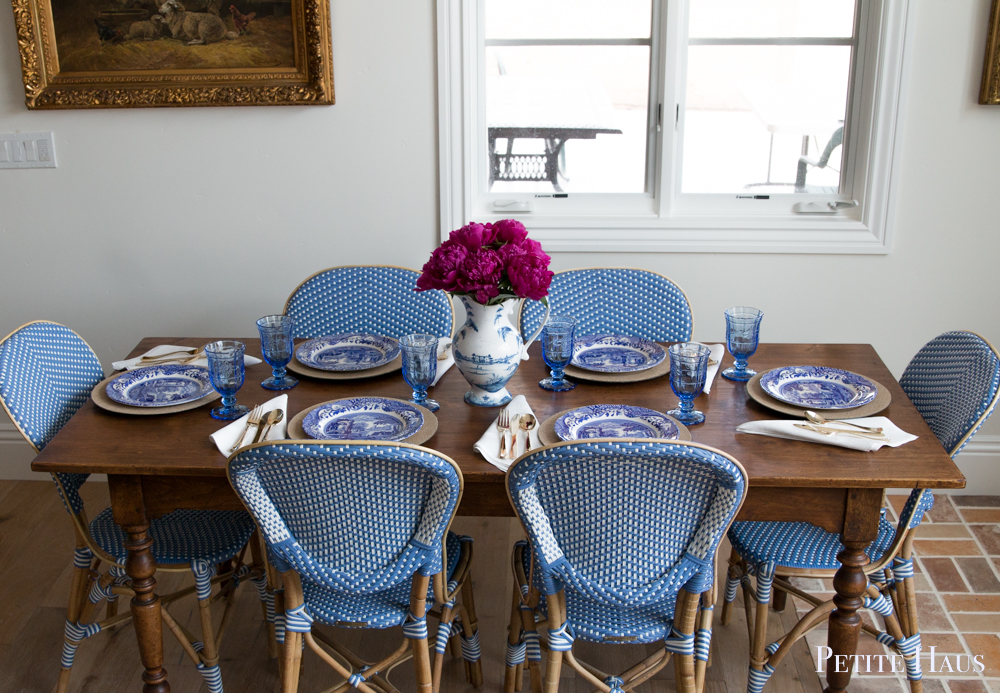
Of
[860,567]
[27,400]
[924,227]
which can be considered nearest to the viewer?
[860,567]

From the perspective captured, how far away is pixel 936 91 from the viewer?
252cm

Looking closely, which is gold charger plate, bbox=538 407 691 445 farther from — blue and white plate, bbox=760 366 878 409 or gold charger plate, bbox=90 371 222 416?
gold charger plate, bbox=90 371 222 416

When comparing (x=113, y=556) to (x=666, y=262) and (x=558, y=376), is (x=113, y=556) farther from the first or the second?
(x=666, y=262)

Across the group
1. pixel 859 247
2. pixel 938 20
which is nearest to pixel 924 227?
pixel 859 247

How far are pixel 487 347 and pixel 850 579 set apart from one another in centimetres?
84

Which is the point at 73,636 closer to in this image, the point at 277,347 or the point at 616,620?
the point at 277,347

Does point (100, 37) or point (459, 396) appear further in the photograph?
point (100, 37)

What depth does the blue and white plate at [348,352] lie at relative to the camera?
6.68 feet

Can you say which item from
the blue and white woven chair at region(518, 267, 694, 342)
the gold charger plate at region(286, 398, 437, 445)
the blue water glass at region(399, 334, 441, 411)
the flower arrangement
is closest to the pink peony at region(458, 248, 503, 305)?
the flower arrangement

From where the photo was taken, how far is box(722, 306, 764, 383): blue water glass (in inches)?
75.7

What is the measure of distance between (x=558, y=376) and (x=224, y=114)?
1.44m

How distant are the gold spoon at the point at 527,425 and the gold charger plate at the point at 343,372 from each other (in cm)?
38

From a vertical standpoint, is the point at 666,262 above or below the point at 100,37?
below

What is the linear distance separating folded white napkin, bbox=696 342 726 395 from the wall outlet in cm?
211
